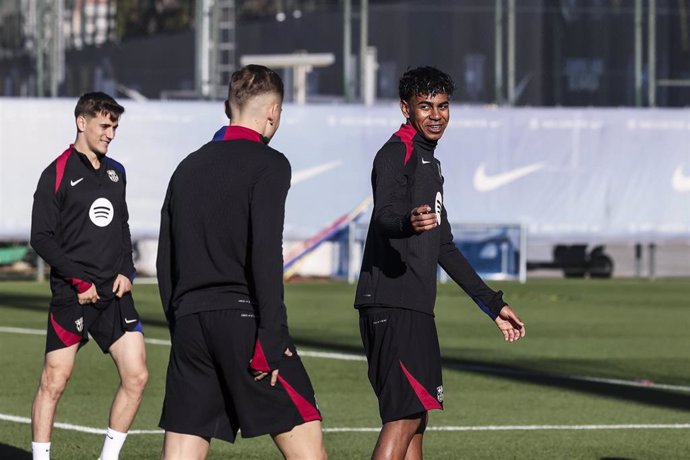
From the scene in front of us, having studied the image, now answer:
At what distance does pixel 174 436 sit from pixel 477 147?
23014 mm

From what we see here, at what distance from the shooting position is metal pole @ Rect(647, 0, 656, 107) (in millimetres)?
30886

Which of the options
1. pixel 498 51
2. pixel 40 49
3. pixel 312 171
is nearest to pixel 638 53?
pixel 498 51

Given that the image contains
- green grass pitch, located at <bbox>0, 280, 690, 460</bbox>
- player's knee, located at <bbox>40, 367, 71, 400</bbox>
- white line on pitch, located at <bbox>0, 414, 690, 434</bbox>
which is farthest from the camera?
white line on pitch, located at <bbox>0, 414, 690, 434</bbox>

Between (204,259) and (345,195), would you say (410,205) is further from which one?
(345,195)

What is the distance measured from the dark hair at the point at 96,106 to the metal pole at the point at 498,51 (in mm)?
21972

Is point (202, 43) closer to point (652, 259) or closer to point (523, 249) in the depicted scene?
point (523, 249)

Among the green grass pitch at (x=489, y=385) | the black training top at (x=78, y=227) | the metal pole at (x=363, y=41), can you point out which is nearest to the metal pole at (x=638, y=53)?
the metal pole at (x=363, y=41)

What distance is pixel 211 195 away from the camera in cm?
620

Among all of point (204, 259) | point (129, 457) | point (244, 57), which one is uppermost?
point (244, 57)

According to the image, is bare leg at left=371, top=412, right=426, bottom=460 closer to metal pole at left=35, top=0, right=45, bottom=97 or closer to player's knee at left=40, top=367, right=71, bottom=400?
player's knee at left=40, top=367, right=71, bottom=400

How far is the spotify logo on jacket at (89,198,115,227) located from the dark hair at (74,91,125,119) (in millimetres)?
471

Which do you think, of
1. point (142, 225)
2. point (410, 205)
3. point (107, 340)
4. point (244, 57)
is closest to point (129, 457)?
point (107, 340)

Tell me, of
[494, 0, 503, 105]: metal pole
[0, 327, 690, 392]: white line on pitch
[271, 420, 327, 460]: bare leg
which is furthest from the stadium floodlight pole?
[271, 420, 327, 460]: bare leg

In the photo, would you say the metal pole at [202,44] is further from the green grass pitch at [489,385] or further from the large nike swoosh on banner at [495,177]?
the green grass pitch at [489,385]
